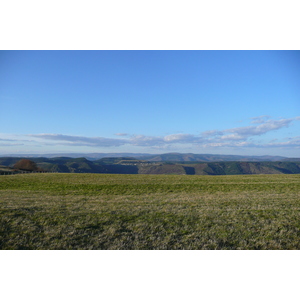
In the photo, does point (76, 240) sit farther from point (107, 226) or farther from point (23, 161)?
point (23, 161)

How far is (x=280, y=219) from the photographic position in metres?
11.5

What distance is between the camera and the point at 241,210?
13891 mm

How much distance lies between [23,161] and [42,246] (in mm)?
161261

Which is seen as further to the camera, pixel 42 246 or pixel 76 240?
pixel 76 240
